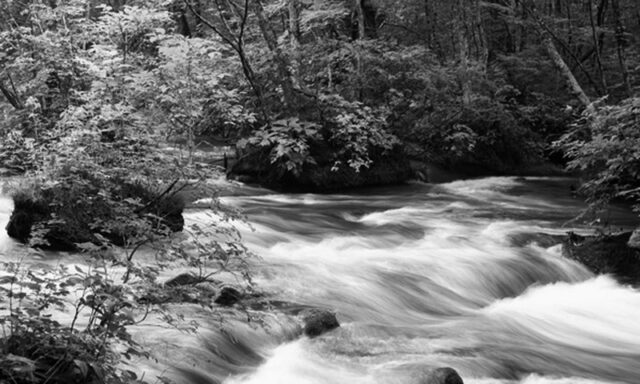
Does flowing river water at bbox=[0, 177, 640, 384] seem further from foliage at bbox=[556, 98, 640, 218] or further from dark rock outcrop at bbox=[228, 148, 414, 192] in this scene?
foliage at bbox=[556, 98, 640, 218]

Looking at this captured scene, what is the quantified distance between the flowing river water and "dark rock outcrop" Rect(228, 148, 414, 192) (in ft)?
2.45

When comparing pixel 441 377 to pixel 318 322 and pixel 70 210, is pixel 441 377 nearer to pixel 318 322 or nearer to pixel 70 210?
pixel 318 322

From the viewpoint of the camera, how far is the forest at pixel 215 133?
136 inches

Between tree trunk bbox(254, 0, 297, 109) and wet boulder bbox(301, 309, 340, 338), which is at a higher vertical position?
tree trunk bbox(254, 0, 297, 109)

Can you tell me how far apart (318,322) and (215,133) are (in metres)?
12.6

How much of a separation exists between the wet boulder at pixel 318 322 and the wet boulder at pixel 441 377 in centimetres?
122

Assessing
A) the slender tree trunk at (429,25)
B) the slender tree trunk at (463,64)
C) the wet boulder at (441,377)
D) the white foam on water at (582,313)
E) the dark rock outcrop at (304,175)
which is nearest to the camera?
the wet boulder at (441,377)

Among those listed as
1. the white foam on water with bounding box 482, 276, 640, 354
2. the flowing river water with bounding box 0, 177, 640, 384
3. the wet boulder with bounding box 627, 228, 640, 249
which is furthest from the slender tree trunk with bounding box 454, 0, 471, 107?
the white foam on water with bounding box 482, 276, 640, 354

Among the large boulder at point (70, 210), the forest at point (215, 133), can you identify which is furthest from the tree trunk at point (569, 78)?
the large boulder at point (70, 210)

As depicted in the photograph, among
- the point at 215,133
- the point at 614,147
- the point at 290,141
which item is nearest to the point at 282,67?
the point at 290,141

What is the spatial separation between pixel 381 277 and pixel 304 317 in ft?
7.49

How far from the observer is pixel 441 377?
4.22 meters

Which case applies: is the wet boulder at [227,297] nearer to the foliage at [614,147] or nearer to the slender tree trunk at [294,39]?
the foliage at [614,147]

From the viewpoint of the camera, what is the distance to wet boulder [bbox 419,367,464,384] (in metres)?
4.21
